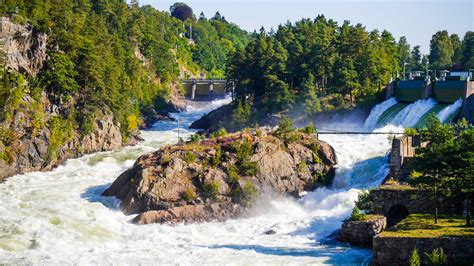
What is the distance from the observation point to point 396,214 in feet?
124

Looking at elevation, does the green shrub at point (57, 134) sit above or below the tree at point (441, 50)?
below

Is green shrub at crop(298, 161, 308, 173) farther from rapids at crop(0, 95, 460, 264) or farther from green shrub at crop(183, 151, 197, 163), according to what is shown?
green shrub at crop(183, 151, 197, 163)

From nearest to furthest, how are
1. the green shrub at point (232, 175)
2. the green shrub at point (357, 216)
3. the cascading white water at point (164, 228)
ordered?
the cascading white water at point (164, 228) → the green shrub at point (357, 216) → the green shrub at point (232, 175)

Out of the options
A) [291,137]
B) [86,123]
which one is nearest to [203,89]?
[86,123]

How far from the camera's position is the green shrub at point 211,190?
43531mm

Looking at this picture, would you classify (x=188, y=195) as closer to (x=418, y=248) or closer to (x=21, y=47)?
(x=418, y=248)

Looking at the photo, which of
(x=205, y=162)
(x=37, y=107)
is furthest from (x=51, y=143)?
(x=205, y=162)

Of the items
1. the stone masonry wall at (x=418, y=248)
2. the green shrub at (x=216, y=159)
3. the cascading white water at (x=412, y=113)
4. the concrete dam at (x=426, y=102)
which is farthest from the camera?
the cascading white water at (x=412, y=113)

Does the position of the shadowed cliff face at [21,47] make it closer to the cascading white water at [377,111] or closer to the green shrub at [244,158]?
the green shrub at [244,158]

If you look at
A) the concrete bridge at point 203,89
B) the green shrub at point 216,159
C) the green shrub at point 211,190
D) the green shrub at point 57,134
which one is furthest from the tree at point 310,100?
the concrete bridge at point 203,89

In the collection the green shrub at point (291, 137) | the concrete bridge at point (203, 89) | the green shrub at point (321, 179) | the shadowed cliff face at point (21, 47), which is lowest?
the green shrub at point (321, 179)

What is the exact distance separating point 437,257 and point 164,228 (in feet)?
53.5

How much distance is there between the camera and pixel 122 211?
139ft

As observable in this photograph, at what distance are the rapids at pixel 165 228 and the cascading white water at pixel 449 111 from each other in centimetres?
818
